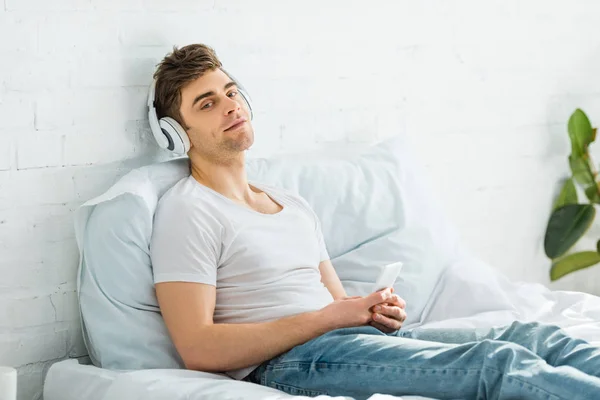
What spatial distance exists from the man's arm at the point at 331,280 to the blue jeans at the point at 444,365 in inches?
10.7

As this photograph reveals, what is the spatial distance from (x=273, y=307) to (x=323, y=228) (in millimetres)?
399

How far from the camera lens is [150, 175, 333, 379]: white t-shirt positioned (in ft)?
6.78

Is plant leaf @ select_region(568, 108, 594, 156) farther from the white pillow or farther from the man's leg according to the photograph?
the man's leg

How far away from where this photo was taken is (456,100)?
10.2ft

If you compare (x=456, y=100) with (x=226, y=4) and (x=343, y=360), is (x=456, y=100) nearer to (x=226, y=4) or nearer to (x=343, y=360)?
(x=226, y=4)

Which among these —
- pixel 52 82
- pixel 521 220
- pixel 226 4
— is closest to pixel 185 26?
pixel 226 4

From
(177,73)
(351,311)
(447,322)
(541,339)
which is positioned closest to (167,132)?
(177,73)

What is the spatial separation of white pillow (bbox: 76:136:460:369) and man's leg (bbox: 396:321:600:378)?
319 millimetres

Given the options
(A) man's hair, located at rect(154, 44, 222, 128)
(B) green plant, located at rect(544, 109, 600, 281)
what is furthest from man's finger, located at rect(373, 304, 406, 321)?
(B) green plant, located at rect(544, 109, 600, 281)

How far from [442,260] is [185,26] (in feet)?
2.88

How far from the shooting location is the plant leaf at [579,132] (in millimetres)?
3363

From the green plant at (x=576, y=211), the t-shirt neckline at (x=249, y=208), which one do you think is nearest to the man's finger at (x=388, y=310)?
the t-shirt neckline at (x=249, y=208)

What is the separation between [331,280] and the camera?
7.68 feet

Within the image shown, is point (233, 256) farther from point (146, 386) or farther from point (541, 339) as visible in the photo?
point (541, 339)
